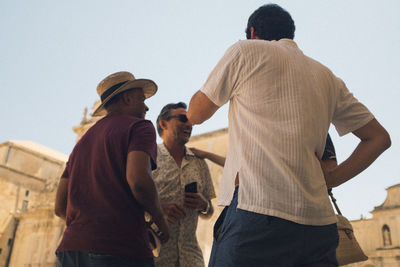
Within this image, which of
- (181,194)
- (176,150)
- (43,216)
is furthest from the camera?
(43,216)

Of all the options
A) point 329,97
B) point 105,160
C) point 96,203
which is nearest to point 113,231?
point 96,203

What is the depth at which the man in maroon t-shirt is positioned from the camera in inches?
90.7

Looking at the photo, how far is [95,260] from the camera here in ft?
7.42

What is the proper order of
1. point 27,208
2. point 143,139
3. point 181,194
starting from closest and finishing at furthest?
point 143,139 < point 181,194 < point 27,208

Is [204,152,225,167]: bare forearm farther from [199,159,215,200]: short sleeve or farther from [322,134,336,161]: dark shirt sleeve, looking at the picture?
[322,134,336,161]: dark shirt sleeve

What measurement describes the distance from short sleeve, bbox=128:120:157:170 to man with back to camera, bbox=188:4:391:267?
48cm

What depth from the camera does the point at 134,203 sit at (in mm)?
2496

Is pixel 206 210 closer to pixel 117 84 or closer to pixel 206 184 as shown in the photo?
pixel 206 184

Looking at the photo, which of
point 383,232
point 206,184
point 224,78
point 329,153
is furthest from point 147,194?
point 383,232

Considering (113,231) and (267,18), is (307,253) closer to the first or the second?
(113,231)

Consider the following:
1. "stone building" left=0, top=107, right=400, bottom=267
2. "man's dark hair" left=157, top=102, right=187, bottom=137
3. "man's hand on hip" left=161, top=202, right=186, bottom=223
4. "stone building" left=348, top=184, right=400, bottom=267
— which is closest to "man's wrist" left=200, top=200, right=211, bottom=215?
"man's hand on hip" left=161, top=202, right=186, bottom=223

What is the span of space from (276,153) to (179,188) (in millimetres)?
2141

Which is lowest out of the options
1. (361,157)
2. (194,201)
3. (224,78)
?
(194,201)

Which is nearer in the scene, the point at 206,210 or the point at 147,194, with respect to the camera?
the point at 147,194
